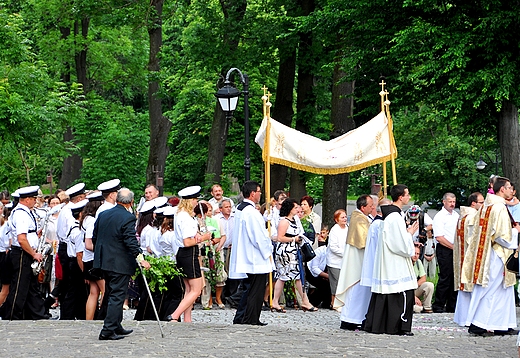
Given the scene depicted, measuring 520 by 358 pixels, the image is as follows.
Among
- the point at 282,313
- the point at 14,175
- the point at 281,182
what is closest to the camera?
the point at 282,313

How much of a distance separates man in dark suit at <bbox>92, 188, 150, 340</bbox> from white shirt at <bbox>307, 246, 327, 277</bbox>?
5802mm

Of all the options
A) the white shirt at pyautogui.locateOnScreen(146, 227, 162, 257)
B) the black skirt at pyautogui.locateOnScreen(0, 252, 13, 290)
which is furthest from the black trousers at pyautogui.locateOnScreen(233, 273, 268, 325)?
the black skirt at pyautogui.locateOnScreen(0, 252, 13, 290)

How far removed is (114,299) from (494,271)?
4679mm

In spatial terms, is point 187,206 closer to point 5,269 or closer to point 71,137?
point 5,269

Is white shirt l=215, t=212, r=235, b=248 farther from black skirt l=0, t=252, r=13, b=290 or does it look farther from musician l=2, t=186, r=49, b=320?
black skirt l=0, t=252, r=13, b=290

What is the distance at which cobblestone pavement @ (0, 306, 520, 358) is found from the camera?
10.2 m

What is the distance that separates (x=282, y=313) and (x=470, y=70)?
6.24 meters

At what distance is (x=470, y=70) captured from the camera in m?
18.2

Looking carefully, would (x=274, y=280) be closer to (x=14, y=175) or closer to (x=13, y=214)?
(x=13, y=214)

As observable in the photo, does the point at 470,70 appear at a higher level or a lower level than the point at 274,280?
higher

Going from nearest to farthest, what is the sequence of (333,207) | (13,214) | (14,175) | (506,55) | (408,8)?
(13,214), (506,55), (408,8), (333,207), (14,175)

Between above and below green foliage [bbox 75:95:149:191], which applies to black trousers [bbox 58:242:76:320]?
below

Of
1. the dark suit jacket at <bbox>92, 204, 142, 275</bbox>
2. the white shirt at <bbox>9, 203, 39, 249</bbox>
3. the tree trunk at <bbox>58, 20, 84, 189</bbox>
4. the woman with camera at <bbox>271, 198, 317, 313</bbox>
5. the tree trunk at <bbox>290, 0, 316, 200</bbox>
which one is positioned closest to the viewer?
the dark suit jacket at <bbox>92, 204, 142, 275</bbox>

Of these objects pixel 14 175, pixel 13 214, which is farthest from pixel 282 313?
pixel 14 175
